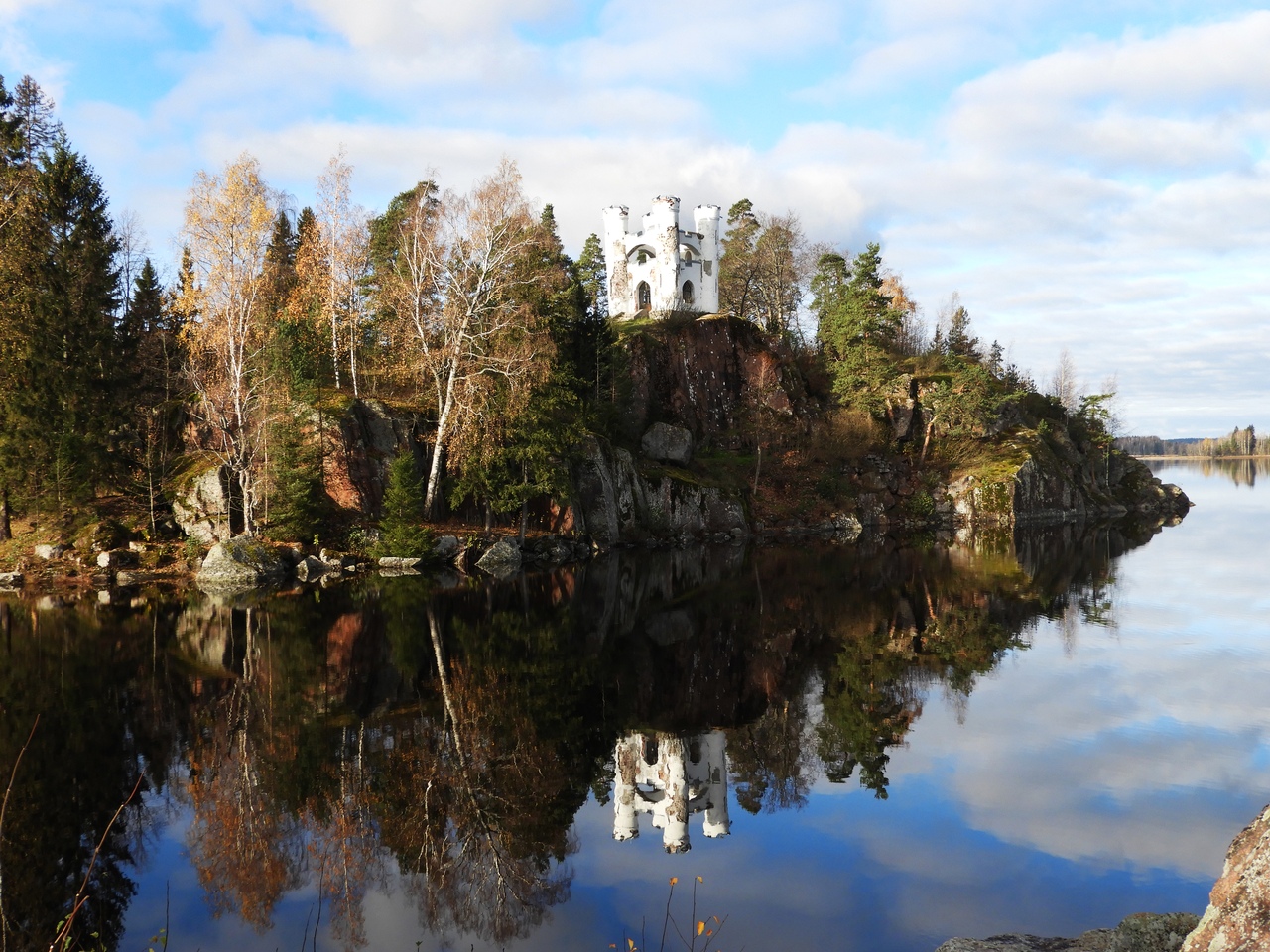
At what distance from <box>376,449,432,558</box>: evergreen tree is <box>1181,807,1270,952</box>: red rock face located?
28.8 m

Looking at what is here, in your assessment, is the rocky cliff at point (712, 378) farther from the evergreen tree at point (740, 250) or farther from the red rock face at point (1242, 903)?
the red rock face at point (1242, 903)

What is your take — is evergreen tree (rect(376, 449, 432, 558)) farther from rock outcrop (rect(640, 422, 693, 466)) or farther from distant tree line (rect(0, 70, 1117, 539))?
rock outcrop (rect(640, 422, 693, 466))

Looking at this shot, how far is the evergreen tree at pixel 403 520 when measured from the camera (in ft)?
102

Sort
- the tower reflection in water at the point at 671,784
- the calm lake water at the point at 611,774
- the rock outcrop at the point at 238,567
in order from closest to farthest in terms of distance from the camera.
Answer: the calm lake water at the point at 611,774 < the tower reflection in water at the point at 671,784 < the rock outcrop at the point at 238,567

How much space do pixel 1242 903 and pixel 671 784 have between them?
6.29 meters

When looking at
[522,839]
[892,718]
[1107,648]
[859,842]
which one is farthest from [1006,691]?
[522,839]

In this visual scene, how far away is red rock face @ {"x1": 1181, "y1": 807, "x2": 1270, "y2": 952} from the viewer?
162 inches

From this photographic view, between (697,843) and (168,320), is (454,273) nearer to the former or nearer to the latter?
(168,320)

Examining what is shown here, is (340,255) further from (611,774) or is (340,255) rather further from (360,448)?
(611,774)

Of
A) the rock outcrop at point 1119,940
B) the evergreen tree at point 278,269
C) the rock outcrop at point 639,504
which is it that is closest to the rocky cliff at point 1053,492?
the rock outcrop at point 639,504

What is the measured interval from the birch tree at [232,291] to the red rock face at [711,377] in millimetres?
27628

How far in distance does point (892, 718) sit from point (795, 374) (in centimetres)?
4777

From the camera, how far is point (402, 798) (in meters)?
9.78

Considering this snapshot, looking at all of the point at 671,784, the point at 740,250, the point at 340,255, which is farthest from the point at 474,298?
the point at 740,250
